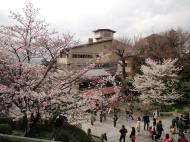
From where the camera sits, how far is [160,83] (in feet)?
131

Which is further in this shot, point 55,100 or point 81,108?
point 81,108

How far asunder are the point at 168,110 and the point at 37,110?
26032 millimetres

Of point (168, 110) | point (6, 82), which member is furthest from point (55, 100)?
point (168, 110)

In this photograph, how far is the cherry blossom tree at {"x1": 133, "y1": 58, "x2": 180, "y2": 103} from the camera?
39.2m

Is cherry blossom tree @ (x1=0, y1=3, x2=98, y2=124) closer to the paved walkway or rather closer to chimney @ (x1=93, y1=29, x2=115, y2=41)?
the paved walkway

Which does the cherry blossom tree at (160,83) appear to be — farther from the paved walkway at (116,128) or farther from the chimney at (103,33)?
the chimney at (103,33)

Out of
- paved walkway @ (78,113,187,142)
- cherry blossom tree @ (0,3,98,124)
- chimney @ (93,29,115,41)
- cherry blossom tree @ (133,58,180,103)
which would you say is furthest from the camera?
chimney @ (93,29,115,41)

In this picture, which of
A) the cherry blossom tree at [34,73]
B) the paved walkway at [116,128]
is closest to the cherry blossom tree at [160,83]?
the paved walkway at [116,128]

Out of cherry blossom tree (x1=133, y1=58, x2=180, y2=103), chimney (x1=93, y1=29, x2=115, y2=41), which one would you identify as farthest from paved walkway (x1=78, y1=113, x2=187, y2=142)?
chimney (x1=93, y1=29, x2=115, y2=41)

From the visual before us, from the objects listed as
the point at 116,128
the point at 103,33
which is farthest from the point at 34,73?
the point at 103,33

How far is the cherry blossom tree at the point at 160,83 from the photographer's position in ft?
129

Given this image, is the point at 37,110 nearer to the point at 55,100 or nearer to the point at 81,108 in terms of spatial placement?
the point at 55,100

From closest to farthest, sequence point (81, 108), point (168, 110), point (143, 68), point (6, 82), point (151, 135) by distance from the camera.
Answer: point (6, 82) < point (81, 108) < point (151, 135) < point (168, 110) < point (143, 68)

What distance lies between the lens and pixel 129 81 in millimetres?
44875
